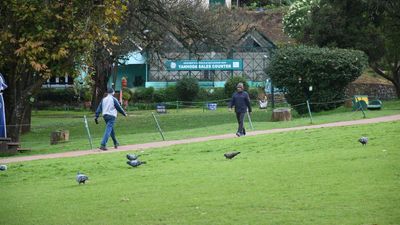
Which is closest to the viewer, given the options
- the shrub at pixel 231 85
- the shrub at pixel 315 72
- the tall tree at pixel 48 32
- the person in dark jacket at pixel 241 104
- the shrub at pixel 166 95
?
the tall tree at pixel 48 32

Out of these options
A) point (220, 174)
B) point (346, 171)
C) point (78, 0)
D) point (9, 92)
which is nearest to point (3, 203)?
point (220, 174)

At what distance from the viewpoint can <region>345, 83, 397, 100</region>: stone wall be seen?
56438mm

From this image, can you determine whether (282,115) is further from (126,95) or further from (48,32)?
(126,95)

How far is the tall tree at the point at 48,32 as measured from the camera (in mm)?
21719

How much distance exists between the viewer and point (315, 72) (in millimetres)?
37500

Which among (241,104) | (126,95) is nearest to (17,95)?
Answer: (241,104)

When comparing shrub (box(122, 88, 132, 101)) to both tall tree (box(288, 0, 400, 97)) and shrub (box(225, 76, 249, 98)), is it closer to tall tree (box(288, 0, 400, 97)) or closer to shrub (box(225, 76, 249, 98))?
shrub (box(225, 76, 249, 98))

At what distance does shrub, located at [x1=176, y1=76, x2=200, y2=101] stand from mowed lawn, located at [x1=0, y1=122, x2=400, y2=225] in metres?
41.2

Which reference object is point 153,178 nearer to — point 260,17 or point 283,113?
point 283,113

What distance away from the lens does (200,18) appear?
1496 inches

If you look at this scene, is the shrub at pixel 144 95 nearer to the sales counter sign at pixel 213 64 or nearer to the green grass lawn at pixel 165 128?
the sales counter sign at pixel 213 64

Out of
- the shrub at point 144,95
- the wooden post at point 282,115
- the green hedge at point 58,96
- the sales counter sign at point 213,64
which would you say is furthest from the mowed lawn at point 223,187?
the green hedge at point 58,96

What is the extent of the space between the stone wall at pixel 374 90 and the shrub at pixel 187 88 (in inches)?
516

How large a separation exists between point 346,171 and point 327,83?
82.4 ft
